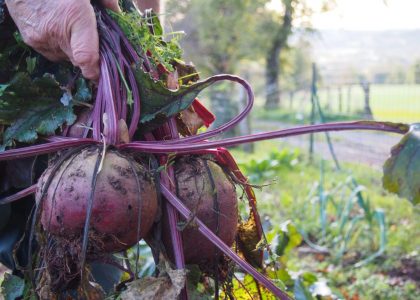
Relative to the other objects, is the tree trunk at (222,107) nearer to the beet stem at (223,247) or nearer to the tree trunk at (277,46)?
the beet stem at (223,247)

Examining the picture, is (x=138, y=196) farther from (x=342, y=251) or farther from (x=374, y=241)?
(x=374, y=241)

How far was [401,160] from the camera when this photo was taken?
959 mm

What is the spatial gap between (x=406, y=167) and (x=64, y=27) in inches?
32.6

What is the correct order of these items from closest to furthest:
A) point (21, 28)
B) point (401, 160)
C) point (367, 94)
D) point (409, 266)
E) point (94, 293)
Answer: point (401, 160) → point (94, 293) → point (21, 28) → point (409, 266) → point (367, 94)

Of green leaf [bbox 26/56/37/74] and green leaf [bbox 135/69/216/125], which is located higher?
green leaf [bbox 26/56/37/74]

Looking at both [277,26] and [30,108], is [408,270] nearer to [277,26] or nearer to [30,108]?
[30,108]

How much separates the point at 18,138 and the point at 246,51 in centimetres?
2636

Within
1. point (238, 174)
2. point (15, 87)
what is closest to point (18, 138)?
point (15, 87)

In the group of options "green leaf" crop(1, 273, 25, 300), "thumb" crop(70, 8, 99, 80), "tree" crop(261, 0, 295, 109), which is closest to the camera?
"thumb" crop(70, 8, 99, 80)

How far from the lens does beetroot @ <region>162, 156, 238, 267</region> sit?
1117 mm

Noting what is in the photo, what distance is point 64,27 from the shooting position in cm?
118

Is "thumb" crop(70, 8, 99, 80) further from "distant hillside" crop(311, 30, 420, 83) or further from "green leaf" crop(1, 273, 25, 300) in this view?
"distant hillside" crop(311, 30, 420, 83)

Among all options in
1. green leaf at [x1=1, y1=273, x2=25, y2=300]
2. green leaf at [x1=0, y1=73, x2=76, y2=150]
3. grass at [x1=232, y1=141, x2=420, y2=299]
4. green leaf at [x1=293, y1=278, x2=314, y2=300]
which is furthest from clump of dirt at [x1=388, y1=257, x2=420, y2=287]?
green leaf at [x1=0, y1=73, x2=76, y2=150]

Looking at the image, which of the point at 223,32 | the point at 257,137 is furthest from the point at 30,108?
the point at 223,32
